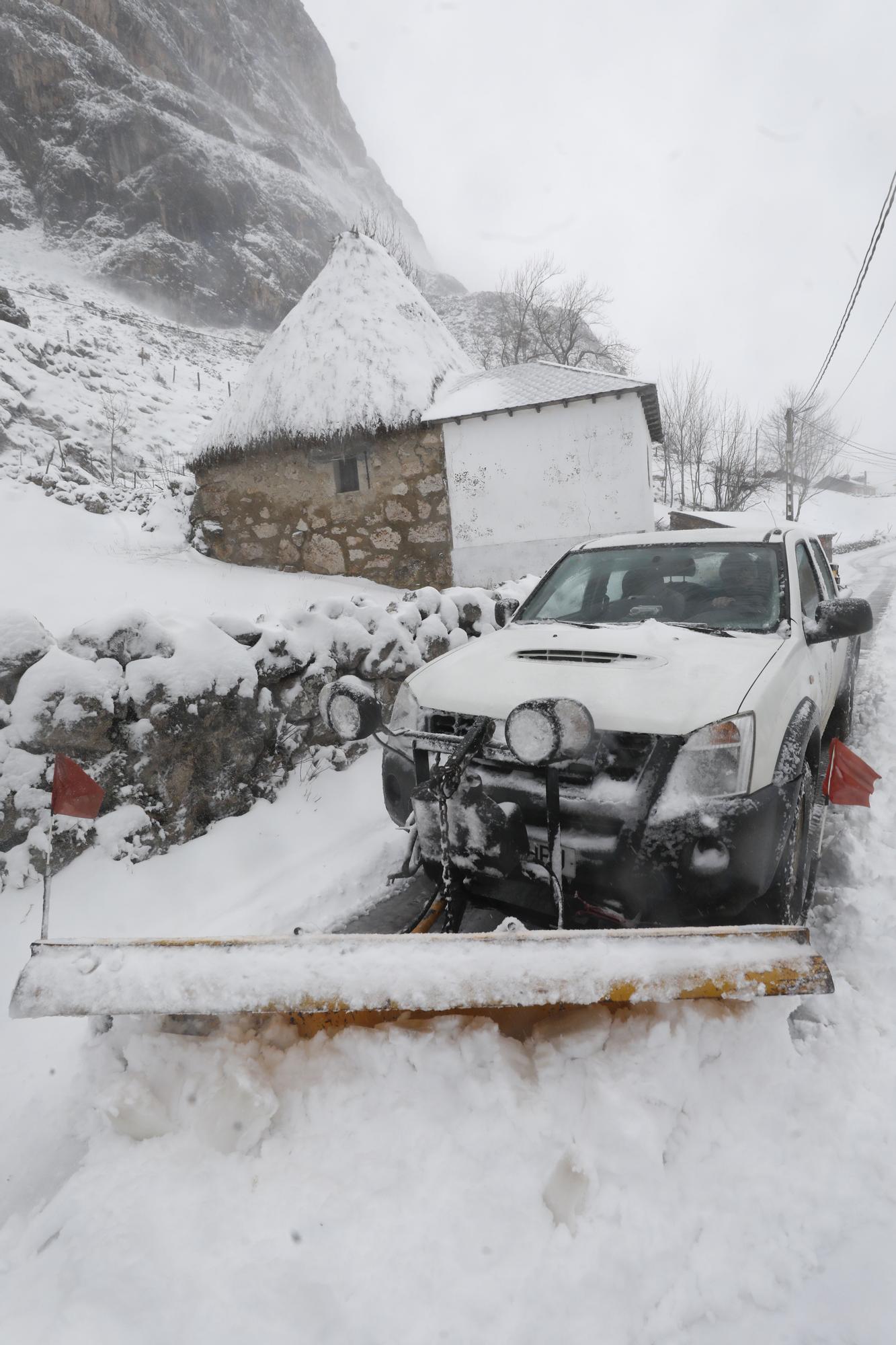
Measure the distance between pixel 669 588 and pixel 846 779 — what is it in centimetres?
133

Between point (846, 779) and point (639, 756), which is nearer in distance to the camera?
point (639, 756)

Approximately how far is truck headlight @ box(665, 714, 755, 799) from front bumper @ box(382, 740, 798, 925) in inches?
1.4

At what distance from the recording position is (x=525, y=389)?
10961mm

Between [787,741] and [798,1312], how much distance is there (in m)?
1.59

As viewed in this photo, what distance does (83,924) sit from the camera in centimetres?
294

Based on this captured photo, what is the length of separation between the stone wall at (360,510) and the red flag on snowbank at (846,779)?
7977 mm

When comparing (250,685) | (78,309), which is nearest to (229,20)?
(78,309)

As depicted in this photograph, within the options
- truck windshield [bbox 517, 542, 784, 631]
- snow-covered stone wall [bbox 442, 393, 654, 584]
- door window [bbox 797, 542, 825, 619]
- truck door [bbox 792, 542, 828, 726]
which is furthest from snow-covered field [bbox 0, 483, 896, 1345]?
snow-covered stone wall [bbox 442, 393, 654, 584]

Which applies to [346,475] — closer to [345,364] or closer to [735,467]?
[345,364]

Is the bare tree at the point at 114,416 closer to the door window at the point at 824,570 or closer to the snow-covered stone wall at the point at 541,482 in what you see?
the snow-covered stone wall at the point at 541,482

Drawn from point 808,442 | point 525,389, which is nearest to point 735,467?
point 808,442

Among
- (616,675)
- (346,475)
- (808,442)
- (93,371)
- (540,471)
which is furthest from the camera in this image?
(808,442)

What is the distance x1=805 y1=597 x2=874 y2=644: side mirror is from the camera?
9.41 feet

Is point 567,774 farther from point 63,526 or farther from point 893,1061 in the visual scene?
point 63,526
